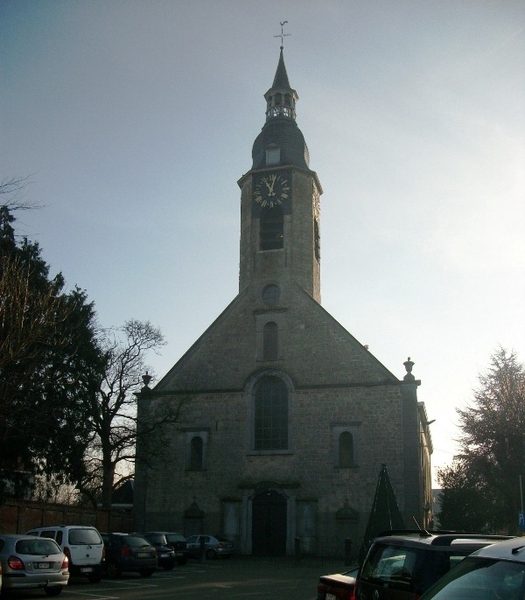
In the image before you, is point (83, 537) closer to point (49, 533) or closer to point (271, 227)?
point (49, 533)

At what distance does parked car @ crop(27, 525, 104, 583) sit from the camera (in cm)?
2006

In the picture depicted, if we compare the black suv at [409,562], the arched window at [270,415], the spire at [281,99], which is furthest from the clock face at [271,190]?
the black suv at [409,562]

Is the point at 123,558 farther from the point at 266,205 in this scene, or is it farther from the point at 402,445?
the point at 266,205

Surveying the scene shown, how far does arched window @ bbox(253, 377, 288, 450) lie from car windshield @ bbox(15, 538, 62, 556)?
1778 centimetres

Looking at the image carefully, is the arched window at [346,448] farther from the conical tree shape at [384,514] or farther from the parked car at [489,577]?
the parked car at [489,577]

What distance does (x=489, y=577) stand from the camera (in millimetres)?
5621

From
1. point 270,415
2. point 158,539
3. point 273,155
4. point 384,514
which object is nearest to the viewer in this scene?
point 384,514

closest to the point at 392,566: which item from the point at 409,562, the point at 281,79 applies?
the point at 409,562

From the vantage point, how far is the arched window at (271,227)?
38281 millimetres

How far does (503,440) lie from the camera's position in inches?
1325

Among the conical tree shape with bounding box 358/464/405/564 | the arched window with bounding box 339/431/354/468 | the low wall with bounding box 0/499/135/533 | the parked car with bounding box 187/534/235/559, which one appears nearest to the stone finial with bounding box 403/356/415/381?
the arched window with bounding box 339/431/354/468

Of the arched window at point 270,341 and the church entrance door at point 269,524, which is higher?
the arched window at point 270,341

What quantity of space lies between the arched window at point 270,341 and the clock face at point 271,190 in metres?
6.67

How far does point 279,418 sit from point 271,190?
12093mm
